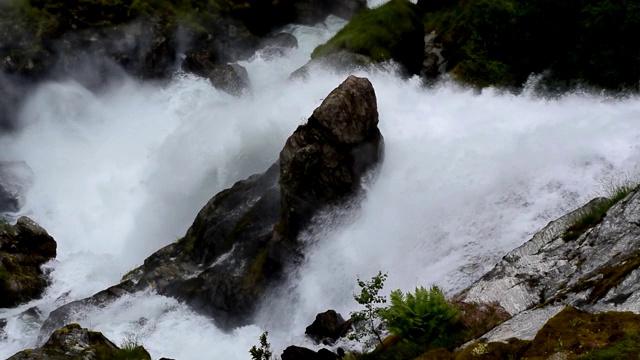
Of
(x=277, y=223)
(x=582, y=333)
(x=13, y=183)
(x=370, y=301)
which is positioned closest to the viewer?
(x=582, y=333)

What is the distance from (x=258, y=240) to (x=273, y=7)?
28.5 meters

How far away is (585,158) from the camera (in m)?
16.2

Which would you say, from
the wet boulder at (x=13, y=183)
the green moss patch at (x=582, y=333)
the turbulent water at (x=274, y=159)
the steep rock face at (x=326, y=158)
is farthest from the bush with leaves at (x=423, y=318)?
the wet boulder at (x=13, y=183)

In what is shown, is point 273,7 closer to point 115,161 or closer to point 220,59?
point 220,59

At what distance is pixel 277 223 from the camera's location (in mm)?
20094

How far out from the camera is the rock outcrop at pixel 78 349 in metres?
13.9

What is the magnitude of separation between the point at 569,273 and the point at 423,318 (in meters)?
2.77

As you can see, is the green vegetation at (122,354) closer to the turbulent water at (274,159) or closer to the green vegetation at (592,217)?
the turbulent water at (274,159)

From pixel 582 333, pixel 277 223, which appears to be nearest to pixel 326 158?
pixel 277 223

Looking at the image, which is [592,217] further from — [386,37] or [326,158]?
[386,37]

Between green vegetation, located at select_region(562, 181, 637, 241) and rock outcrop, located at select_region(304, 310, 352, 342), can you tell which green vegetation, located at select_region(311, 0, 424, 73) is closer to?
rock outcrop, located at select_region(304, 310, 352, 342)

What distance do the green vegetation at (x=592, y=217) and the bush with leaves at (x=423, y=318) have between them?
328 centimetres

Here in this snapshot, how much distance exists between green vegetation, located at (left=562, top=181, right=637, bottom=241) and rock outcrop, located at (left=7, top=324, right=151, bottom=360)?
33.0ft

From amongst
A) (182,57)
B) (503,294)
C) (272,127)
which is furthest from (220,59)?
(503,294)
